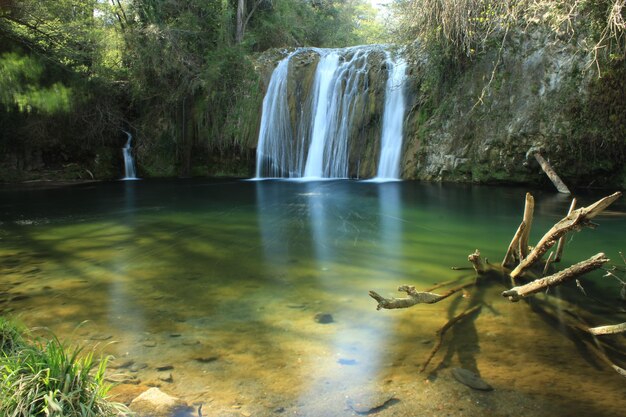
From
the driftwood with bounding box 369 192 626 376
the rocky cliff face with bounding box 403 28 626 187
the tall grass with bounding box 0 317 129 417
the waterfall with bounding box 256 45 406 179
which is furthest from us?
the waterfall with bounding box 256 45 406 179

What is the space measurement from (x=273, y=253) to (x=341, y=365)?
3.16 m

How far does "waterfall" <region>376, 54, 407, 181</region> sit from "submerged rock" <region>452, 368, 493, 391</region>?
11614 mm

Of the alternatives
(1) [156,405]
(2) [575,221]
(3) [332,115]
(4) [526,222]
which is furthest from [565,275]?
(3) [332,115]

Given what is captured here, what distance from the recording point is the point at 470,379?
2.84 meters

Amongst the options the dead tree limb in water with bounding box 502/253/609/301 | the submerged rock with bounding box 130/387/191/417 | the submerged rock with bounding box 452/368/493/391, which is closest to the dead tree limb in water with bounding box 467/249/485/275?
the dead tree limb in water with bounding box 502/253/609/301

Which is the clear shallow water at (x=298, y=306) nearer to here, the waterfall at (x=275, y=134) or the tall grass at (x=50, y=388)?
the tall grass at (x=50, y=388)

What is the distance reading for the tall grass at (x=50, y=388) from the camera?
199 cm

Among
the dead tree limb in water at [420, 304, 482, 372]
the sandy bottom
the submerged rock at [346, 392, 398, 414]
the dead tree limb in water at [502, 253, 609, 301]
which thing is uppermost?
the dead tree limb in water at [502, 253, 609, 301]

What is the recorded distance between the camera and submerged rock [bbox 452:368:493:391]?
2.76 metres

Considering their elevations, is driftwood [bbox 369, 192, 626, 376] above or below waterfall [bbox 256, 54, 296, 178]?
below

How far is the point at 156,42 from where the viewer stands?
55.0 ft

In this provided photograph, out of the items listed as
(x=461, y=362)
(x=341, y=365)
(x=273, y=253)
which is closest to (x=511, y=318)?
(x=461, y=362)

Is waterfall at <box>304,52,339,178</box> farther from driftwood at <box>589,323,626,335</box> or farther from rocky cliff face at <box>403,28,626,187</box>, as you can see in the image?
driftwood at <box>589,323,626,335</box>

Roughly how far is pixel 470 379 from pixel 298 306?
168 centimetres
